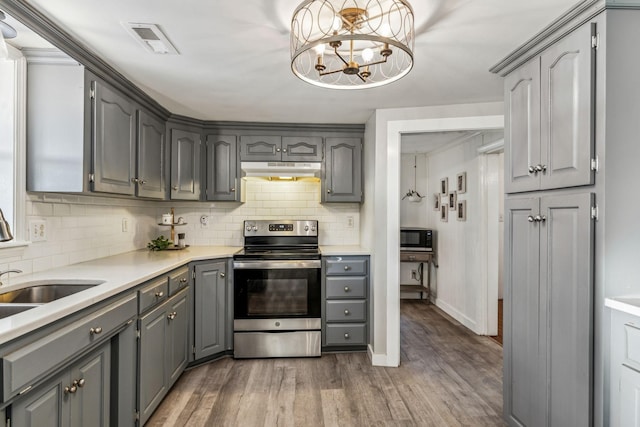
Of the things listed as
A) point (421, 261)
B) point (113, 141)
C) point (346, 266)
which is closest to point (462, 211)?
point (421, 261)

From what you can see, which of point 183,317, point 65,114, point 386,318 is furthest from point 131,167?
point 386,318

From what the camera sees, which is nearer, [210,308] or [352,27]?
[352,27]

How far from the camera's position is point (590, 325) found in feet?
5.04

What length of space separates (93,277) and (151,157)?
133 cm

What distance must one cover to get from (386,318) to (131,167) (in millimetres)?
2352

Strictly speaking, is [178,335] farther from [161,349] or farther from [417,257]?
[417,257]

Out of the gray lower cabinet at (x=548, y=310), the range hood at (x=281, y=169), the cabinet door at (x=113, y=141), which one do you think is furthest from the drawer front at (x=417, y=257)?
the cabinet door at (x=113, y=141)

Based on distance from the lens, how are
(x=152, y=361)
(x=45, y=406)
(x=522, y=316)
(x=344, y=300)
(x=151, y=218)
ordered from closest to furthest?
(x=45, y=406), (x=522, y=316), (x=152, y=361), (x=344, y=300), (x=151, y=218)

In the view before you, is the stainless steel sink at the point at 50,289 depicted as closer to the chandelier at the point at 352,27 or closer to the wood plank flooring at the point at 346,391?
the wood plank flooring at the point at 346,391

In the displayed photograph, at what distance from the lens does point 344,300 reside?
3.37 meters

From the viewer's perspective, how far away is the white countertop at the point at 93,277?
1.21 meters

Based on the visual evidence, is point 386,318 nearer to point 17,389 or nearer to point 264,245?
point 264,245

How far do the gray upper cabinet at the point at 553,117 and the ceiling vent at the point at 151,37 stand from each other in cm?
192

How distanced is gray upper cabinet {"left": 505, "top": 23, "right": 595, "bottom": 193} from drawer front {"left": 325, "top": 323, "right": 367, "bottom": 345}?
1873mm
